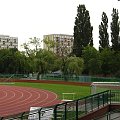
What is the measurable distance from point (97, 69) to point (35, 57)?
1338cm

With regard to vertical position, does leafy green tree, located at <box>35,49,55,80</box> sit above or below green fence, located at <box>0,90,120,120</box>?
above

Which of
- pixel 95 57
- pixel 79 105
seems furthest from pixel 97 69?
pixel 79 105

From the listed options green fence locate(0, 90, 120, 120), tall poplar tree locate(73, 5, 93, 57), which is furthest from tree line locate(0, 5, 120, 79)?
green fence locate(0, 90, 120, 120)

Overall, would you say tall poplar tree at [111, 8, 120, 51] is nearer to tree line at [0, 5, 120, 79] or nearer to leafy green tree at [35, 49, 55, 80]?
tree line at [0, 5, 120, 79]

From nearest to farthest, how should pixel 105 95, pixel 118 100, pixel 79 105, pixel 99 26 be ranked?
1. pixel 79 105
2. pixel 105 95
3. pixel 118 100
4. pixel 99 26

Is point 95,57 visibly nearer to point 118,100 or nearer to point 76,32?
point 76,32

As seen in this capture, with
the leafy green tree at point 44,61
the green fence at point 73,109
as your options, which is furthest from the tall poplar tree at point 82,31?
the green fence at point 73,109

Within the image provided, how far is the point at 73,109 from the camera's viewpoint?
1645 cm

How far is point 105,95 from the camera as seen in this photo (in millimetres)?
22078

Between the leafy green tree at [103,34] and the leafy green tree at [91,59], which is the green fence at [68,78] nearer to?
the leafy green tree at [91,59]

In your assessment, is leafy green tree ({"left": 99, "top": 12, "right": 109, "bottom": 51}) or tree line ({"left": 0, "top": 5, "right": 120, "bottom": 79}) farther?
leafy green tree ({"left": 99, "top": 12, "right": 109, "bottom": 51})

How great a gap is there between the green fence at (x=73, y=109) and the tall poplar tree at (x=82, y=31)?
51.9 meters

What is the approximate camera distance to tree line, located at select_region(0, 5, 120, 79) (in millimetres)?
70312

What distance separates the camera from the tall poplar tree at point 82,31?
248 feet
